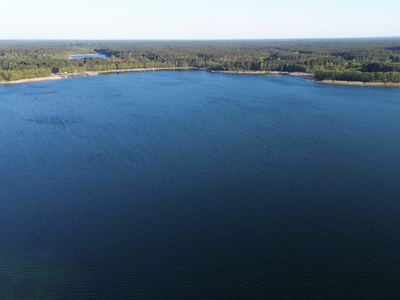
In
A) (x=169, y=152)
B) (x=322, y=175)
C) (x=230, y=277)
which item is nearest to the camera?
(x=230, y=277)

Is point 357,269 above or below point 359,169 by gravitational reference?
below

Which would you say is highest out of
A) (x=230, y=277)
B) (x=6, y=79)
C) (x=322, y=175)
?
(x=6, y=79)

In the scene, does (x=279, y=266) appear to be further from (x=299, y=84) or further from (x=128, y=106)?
(x=299, y=84)

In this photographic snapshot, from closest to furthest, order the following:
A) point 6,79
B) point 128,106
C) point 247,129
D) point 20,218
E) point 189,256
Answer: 1. point 189,256
2. point 20,218
3. point 247,129
4. point 128,106
5. point 6,79

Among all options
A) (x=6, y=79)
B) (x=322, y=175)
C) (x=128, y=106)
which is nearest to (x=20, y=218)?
(x=322, y=175)

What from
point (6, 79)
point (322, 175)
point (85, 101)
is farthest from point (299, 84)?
point (6, 79)

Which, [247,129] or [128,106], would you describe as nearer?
[247,129]
